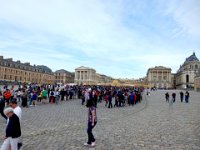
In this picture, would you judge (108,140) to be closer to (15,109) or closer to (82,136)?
(82,136)

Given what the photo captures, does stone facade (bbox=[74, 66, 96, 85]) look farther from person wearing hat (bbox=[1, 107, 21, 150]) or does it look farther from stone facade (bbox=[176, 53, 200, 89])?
person wearing hat (bbox=[1, 107, 21, 150])

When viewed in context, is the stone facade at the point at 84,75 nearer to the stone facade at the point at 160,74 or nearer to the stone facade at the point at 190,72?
the stone facade at the point at 160,74

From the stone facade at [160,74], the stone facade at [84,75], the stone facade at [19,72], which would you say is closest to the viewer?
the stone facade at [19,72]

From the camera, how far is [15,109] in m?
7.39

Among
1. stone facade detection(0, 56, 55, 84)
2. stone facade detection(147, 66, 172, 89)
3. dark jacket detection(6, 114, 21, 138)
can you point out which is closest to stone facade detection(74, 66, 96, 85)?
stone facade detection(0, 56, 55, 84)

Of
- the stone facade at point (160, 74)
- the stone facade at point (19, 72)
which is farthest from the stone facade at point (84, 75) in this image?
the stone facade at point (160, 74)

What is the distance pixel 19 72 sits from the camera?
11806 cm

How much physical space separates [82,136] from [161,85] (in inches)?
6432

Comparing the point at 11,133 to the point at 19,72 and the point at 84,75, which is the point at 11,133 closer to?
the point at 19,72

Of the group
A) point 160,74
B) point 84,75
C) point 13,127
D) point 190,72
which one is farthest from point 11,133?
point 84,75

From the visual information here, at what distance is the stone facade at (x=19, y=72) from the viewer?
105206 millimetres

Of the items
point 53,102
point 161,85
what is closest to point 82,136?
point 53,102

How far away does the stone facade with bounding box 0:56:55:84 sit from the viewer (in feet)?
345

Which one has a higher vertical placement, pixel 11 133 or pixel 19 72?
pixel 19 72
